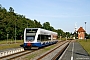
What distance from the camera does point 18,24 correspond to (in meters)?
101

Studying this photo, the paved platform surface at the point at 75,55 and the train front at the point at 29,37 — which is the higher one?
the train front at the point at 29,37

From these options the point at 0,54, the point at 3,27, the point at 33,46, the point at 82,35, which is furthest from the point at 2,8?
the point at 82,35

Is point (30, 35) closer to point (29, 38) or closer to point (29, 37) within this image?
point (29, 37)

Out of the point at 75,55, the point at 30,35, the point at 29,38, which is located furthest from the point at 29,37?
the point at 75,55

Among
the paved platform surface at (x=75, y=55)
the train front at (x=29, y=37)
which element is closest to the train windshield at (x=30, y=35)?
the train front at (x=29, y=37)

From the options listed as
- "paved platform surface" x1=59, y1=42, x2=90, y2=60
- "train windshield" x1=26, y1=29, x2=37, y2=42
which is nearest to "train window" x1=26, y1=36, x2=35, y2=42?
"train windshield" x1=26, y1=29, x2=37, y2=42

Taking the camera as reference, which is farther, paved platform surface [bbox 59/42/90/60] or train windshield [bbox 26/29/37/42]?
train windshield [bbox 26/29/37/42]

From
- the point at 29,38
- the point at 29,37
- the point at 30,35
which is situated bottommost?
the point at 29,38

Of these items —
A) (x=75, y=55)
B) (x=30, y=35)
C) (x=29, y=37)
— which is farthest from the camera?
(x=29, y=37)

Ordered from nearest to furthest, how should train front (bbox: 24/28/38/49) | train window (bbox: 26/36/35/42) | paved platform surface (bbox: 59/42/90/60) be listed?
paved platform surface (bbox: 59/42/90/60), train front (bbox: 24/28/38/49), train window (bbox: 26/36/35/42)

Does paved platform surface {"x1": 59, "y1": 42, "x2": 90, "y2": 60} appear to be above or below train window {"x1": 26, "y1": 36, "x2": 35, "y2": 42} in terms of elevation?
below

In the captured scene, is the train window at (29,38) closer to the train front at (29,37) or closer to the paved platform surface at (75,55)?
the train front at (29,37)

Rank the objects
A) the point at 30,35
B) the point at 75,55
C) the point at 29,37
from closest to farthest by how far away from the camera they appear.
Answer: the point at 75,55 → the point at 30,35 → the point at 29,37

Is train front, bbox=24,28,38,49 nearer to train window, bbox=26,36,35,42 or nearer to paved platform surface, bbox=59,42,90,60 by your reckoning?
train window, bbox=26,36,35,42
